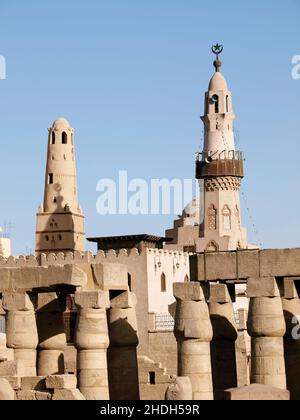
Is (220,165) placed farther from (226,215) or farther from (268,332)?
(268,332)

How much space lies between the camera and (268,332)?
1591 inches

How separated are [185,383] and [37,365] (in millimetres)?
8439

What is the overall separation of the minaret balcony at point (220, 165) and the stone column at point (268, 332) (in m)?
36.0

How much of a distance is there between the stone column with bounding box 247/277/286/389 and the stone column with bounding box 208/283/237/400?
2237 mm

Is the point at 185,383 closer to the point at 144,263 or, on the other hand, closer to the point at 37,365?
the point at 37,365

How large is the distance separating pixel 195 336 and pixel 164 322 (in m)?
21.7

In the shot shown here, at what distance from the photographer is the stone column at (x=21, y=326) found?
4284cm

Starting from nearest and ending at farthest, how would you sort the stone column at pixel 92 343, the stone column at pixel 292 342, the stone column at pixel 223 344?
the stone column at pixel 92 343 → the stone column at pixel 292 342 → the stone column at pixel 223 344

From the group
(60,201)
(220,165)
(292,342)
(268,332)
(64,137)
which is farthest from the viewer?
(60,201)

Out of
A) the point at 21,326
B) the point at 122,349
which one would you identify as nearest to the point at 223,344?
the point at 122,349

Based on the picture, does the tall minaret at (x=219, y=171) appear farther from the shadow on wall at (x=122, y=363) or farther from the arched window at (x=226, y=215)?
the shadow on wall at (x=122, y=363)

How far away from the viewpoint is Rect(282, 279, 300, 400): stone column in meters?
42.7

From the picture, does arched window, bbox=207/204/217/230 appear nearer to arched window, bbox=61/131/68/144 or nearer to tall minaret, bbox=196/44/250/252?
tall minaret, bbox=196/44/250/252

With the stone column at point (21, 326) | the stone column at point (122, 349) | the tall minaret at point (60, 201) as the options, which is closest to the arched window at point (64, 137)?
the tall minaret at point (60, 201)
